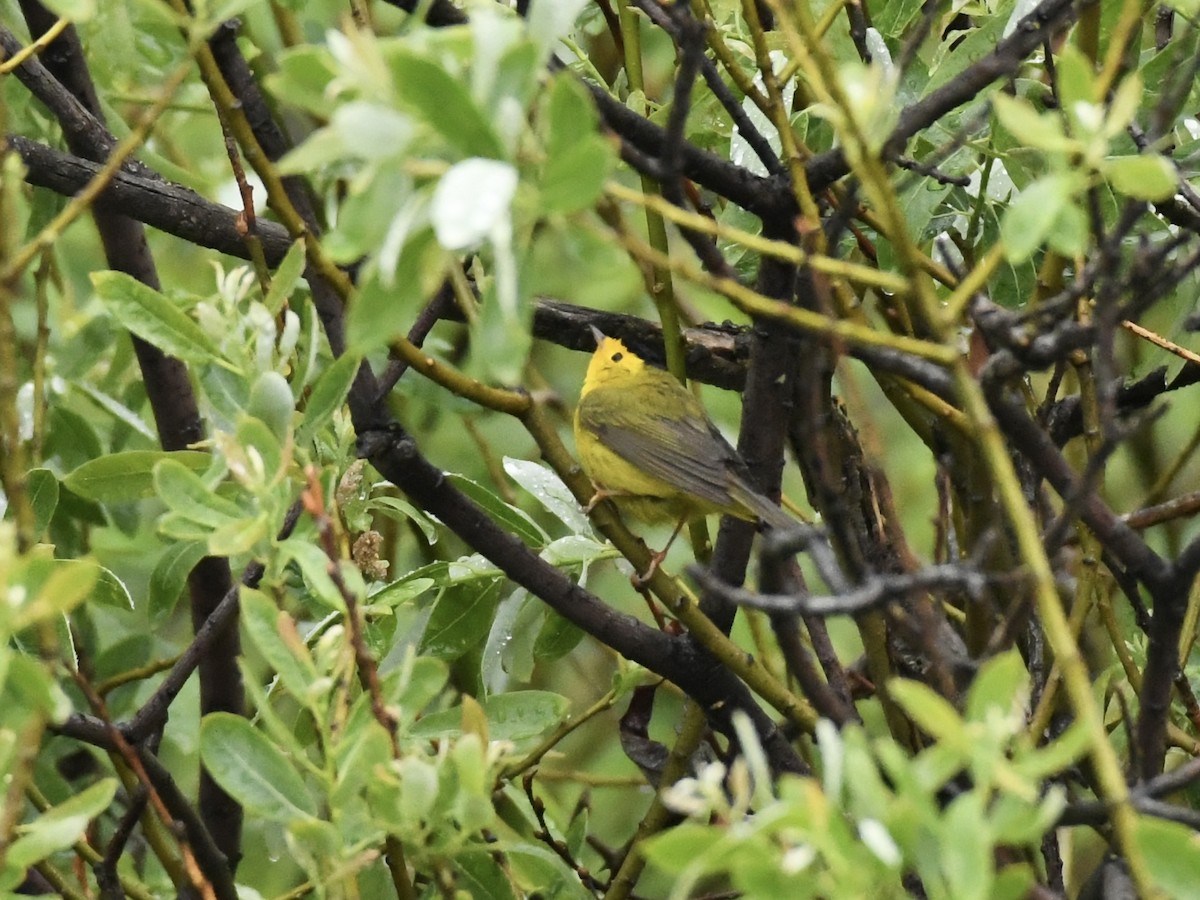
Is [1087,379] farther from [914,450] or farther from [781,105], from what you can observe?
[914,450]

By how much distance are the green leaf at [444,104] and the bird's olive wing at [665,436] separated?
177cm

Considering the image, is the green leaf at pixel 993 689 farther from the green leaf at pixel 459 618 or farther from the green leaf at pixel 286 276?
the green leaf at pixel 459 618

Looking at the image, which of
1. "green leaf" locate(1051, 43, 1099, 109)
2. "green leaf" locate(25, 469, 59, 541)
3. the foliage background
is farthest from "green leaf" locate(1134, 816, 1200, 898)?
"green leaf" locate(25, 469, 59, 541)

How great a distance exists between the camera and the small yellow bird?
2963 millimetres

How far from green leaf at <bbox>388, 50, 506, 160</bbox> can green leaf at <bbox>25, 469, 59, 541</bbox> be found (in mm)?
1364

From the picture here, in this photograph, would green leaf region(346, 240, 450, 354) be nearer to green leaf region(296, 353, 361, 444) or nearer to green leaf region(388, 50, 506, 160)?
green leaf region(388, 50, 506, 160)

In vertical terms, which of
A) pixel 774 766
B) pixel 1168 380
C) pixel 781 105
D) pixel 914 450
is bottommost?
pixel 914 450

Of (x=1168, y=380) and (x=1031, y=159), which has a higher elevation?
(x=1031, y=159)

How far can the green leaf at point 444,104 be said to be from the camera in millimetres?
946

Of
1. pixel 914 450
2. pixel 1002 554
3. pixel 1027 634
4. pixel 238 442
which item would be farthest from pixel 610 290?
pixel 238 442

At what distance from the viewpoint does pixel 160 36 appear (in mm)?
2531

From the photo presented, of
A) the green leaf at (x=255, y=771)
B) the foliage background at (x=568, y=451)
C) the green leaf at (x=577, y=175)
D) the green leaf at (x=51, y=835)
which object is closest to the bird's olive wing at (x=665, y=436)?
the foliage background at (x=568, y=451)

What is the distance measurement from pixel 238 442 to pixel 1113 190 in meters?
1.34

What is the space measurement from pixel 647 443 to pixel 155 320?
1.78 metres
